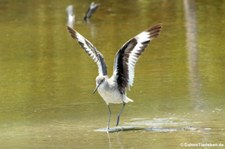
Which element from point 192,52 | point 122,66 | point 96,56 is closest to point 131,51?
point 122,66

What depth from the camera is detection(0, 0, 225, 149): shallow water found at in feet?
33.1

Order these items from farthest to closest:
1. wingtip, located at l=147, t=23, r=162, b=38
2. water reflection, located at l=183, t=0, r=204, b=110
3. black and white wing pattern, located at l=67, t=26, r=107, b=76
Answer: water reflection, located at l=183, t=0, r=204, b=110
black and white wing pattern, located at l=67, t=26, r=107, b=76
wingtip, located at l=147, t=23, r=162, b=38

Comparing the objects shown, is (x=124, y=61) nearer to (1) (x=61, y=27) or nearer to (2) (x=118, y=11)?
(1) (x=61, y=27)

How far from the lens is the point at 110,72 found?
14.5 metres

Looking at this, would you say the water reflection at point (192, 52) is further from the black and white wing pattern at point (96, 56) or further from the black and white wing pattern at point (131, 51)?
the black and white wing pattern at point (96, 56)

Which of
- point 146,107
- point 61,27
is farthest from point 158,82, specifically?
point 61,27

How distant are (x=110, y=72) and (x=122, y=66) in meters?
3.86

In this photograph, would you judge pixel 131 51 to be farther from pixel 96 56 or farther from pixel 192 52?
pixel 192 52

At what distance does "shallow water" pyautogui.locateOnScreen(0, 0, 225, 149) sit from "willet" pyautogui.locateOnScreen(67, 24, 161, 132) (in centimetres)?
36

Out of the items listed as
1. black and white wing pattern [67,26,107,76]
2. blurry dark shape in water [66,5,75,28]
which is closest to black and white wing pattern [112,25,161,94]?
black and white wing pattern [67,26,107,76]

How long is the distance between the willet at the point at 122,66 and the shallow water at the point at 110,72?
1.18ft

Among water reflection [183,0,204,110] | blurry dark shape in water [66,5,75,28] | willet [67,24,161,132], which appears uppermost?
willet [67,24,161,132]

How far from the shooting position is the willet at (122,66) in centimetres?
1053

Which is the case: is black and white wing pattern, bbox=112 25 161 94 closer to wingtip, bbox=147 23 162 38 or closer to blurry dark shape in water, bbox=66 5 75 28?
wingtip, bbox=147 23 162 38
